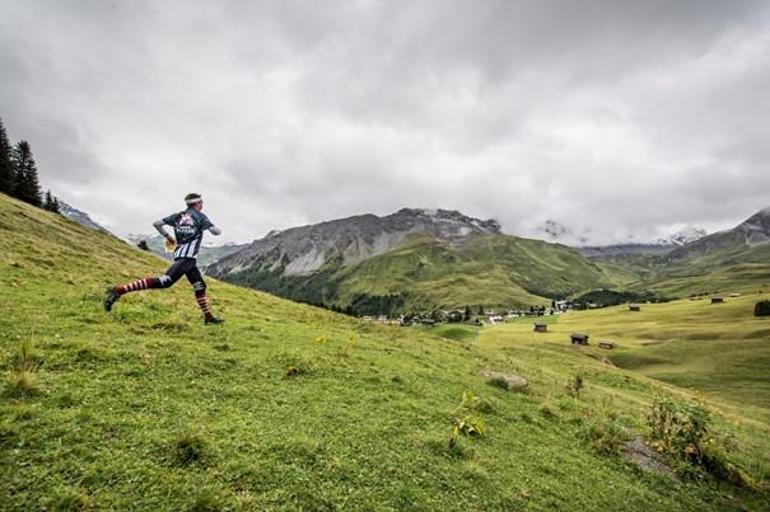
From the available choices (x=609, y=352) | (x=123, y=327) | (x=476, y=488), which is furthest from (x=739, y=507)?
(x=609, y=352)

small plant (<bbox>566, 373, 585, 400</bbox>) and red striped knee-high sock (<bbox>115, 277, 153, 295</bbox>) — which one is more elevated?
red striped knee-high sock (<bbox>115, 277, 153, 295</bbox>)

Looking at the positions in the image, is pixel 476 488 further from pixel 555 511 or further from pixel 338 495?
pixel 338 495

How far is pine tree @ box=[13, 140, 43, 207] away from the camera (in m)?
84.2

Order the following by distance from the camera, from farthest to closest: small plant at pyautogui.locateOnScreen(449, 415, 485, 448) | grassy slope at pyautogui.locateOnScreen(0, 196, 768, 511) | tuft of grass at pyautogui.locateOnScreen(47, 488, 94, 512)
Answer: small plant at pyautogui.locateOnScreen(449, 415, 485, 448)
grassy slope at pyautogui.locateOnScreen(0, 196, 768, 511)
tuft of grass at pyautogui.locateOnScreen(47, 488, 94, 512)

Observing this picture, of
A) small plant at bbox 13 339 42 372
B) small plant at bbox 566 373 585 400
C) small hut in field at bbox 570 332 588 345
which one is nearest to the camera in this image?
small plant at bbox 13 339 42 372

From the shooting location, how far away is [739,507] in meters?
11.1

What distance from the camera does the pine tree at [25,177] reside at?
84.2 m

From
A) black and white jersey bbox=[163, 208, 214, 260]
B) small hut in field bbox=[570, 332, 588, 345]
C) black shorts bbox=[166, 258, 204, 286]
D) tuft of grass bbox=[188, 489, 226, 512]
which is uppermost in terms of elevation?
black and white jersey bbox=[163, 208, 214, 260]

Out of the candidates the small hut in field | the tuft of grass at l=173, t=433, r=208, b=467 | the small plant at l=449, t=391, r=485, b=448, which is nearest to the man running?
the tuft of grass at l=173, t=433, r=208, b=467

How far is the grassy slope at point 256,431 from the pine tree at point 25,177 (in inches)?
3578

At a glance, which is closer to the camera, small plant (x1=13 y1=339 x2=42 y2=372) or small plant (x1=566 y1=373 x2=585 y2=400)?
small plant (x1=13 y1=339 x2=42 y2=372)

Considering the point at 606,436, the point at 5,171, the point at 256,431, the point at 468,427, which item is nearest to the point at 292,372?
the point at 256,431

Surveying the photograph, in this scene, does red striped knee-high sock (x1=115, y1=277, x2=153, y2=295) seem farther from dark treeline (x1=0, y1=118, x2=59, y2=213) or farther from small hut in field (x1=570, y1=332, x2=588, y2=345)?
small hut in field (x1=570, y1=332, x2=588, y2=345)

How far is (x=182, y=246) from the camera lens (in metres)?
15.4
